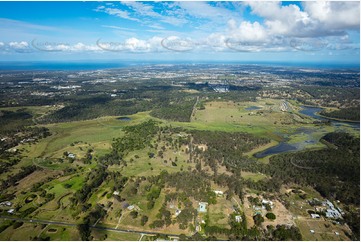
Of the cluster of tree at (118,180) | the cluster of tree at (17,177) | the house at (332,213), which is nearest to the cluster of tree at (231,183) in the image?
the house at (332,213)

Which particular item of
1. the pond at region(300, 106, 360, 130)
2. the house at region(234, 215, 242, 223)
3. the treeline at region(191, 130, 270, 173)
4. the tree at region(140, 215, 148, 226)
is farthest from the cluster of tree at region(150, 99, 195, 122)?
the tree at region(140, 215, 148, 226)

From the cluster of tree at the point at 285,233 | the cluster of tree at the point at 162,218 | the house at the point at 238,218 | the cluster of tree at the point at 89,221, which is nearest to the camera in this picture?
the cluster of tree at the point at 285,233

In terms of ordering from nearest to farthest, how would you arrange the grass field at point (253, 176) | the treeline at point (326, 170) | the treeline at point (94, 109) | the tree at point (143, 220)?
the tree at point (143, 220), the treeline at point (326, 170), the grass field at point (253, 176), the treeline at point (94, 109)

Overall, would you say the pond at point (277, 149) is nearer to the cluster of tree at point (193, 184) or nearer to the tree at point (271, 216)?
the cluster of tree at point (193, 184)

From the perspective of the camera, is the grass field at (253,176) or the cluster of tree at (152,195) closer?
the cluster of tree at (152,195)

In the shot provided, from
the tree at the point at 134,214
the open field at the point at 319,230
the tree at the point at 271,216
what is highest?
the tree at the point at 271,216

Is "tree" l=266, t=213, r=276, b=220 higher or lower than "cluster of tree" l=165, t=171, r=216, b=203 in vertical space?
lower

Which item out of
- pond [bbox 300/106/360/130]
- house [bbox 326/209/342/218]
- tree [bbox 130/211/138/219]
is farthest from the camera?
pond [bbox 300/106/360/130]

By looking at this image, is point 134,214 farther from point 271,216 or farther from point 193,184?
point 271,216

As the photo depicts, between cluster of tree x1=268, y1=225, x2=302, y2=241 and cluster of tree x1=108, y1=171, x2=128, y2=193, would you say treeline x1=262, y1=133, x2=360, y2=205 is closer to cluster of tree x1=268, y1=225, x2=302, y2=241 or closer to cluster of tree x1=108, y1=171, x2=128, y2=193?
cluster of tree x1=268, y1=225, x2=302, y2=241

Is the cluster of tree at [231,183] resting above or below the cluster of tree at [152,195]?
above

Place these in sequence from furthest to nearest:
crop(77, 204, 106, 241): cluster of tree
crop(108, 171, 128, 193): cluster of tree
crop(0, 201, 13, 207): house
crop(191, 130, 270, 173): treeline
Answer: crop(191, 130, 270, 173): treeline, crop(108, 171, 128, 193): cluster of tree, crop(0, 201, 13, 207): house, crop(77, 204, 106, 241): cluster of tree
